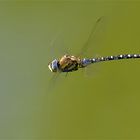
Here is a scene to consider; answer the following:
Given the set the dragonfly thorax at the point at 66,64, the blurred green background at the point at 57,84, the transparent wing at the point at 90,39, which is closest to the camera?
the dragonfly thorax at the point at 66,64

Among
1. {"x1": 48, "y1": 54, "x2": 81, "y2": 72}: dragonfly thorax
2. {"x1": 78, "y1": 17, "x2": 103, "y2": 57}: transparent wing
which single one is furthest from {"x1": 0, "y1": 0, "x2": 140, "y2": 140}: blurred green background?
{"x1": 48, "y1": 54, "x2": 81, "y2": 72}: dragonfly thorax

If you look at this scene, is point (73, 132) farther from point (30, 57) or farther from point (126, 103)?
point (30, 57)

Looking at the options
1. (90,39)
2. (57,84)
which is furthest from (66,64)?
(57,84)

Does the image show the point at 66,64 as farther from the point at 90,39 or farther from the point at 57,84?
the point at 57,84

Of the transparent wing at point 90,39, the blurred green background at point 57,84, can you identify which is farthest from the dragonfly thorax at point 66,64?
the blurred green background at point 57,84

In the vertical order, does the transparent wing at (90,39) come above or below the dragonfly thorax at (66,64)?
above

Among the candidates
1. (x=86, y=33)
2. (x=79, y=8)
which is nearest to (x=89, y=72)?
(x=86, y=33)

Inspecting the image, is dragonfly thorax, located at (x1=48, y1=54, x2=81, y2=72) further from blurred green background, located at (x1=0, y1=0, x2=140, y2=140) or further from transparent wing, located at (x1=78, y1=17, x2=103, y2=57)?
blurred green background, located at (x1=0, y1=0, x2=140, y2=140)

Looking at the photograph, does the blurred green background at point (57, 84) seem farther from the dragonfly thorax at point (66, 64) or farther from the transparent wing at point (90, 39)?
the dragonfly thorax at point (66, 64)
